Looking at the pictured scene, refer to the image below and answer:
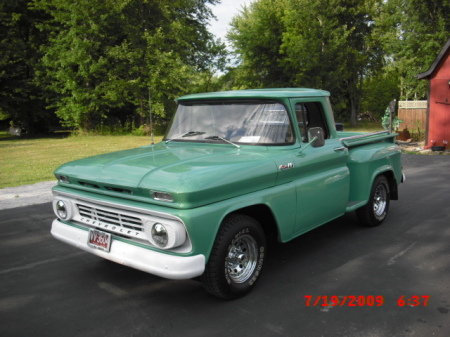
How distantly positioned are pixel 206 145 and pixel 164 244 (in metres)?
1.51

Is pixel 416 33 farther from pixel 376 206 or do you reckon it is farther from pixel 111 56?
pixel 376 206

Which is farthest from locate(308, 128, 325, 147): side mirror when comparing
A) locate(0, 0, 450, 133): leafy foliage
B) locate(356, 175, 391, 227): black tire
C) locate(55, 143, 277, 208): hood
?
locate(0, 0, 450, 133): leafy foliage

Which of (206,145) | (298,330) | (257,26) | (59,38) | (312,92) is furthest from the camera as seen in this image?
(257,26)

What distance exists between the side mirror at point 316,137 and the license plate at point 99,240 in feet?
7.47

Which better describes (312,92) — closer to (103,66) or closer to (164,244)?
(164,244)

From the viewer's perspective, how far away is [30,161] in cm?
1377

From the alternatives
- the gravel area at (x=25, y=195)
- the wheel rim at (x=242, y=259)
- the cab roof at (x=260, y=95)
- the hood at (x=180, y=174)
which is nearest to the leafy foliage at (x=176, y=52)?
the gravel area at (x=25, y=195)

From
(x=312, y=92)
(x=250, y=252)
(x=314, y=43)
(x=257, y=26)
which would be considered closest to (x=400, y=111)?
(x=314, y=43)

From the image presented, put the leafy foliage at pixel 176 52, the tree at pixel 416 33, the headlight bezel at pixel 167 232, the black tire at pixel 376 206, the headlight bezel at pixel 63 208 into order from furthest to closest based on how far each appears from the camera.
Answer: the tree at pixel 416 33
the leafy foliage at pixel 176 52
the black tire at pixel 376 206
the headlight bezel at pixel 63 208
the headlight bezel at pixel 167 232

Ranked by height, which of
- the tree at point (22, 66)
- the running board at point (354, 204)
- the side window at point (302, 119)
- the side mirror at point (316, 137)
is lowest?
the running board at point (354, 204)

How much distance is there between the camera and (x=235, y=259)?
3.62 metres

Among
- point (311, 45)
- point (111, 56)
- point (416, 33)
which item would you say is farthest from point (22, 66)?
point (416, 33)

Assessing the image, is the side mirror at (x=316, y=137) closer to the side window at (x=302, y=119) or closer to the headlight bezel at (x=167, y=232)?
the side window at (x=302, y=119)

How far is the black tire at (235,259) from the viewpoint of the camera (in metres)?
3.32
